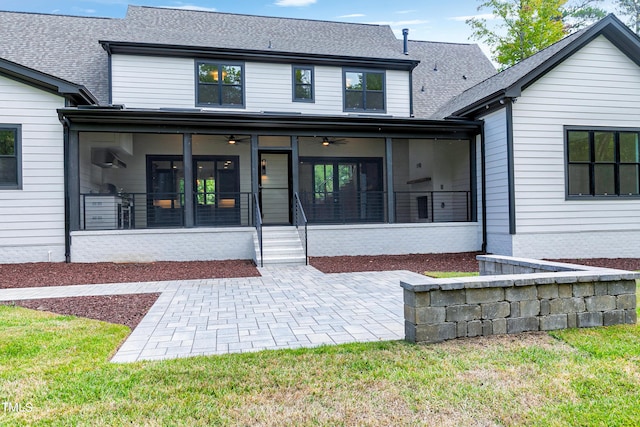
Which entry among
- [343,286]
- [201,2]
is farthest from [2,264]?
[201,2]

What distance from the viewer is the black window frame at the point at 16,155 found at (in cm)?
998

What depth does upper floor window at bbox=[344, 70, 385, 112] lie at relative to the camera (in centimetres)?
1389

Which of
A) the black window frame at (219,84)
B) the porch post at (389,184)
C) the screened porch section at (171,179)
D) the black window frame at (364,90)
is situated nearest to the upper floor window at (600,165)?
the porch post at (389,184)

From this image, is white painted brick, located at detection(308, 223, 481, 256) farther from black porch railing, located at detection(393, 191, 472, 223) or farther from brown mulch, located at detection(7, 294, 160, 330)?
brown mulch, located at detection(7, 294, 160, 330)

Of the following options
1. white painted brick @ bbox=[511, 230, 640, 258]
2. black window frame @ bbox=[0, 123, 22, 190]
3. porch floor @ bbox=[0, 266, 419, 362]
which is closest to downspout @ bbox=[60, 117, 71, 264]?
black window frame @ bbox=[0, 123, 22, 190]

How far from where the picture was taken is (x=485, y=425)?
99.0 inches

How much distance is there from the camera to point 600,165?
11289mm

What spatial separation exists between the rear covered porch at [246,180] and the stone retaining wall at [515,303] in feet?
22.4

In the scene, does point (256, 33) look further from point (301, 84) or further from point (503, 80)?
point (503, 80)

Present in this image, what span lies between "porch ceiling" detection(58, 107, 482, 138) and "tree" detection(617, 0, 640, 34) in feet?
80.7

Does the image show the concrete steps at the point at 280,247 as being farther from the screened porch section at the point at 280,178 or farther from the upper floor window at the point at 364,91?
the upper floor window at the point at 364,91

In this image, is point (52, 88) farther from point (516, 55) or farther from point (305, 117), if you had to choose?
point (516, 55)

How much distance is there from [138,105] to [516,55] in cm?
1794

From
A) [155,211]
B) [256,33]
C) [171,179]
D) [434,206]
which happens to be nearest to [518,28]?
[434,206]
